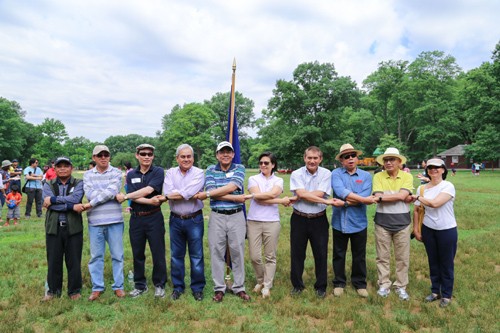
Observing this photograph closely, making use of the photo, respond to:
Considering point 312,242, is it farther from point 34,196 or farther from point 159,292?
point 34,196

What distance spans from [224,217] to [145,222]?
1.19 meters

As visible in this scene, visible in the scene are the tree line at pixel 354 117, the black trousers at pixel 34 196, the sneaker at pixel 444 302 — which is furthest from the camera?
the tree line at pixel 354 117

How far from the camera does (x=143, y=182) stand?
4977 millimetres

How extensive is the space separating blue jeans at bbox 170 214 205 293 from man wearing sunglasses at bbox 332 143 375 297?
2094 millimetres

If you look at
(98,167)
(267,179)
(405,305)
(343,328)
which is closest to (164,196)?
(98,167)

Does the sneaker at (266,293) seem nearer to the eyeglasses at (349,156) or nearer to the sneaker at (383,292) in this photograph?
the sneaker at (383,292)

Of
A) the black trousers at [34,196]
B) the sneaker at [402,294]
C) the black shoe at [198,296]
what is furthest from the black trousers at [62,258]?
the black trousers at [34,196]

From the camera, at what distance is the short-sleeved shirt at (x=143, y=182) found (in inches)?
194

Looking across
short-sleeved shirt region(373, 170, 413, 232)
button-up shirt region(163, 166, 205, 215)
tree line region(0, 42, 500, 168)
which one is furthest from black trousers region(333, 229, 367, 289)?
tree line region(0, 42, 500, 168)

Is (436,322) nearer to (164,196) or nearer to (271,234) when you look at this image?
(271,234)

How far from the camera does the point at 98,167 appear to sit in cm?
498

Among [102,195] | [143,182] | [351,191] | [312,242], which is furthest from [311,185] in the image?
[102,195]

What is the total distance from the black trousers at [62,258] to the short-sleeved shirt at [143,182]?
978 millimetres

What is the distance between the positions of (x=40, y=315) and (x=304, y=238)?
376 centimetres
